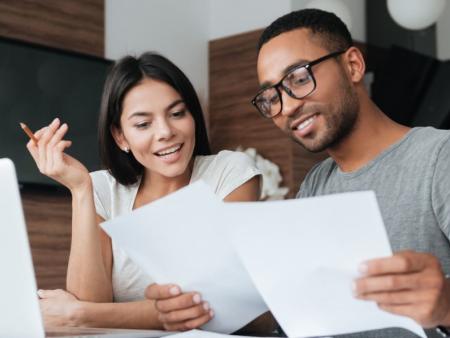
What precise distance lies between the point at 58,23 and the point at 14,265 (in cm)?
312

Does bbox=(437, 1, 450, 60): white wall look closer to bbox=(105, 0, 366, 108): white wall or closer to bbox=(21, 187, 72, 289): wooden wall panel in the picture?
bbox=(105, 0, 366, 108): white wall

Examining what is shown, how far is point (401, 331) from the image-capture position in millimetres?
1337

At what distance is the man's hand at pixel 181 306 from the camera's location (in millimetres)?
1217

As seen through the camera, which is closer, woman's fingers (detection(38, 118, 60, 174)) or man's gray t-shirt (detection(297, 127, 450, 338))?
man's gray t-shirt (detection(297, 127, 450, 338))

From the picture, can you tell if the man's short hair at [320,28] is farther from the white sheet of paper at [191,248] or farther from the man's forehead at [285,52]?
the white sheet of paper at [191,248]

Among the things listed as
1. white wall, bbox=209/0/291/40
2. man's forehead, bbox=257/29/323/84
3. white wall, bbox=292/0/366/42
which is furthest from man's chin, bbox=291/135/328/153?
white wall, bbox=292/0/366/42

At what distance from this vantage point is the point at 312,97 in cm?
143

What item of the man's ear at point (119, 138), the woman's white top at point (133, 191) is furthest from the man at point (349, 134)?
the man's ear at point (119, 138)

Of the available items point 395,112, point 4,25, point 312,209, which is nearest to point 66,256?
point 4,25

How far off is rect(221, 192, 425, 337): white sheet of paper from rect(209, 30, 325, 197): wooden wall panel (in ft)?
10.2

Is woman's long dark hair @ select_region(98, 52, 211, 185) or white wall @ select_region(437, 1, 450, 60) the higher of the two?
white wall @ select_region(437, 1, 450, 60)

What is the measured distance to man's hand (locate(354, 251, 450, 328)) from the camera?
0.90m

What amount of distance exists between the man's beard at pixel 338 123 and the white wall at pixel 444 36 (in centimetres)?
337

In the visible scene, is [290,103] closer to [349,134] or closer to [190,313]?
[349,134]
